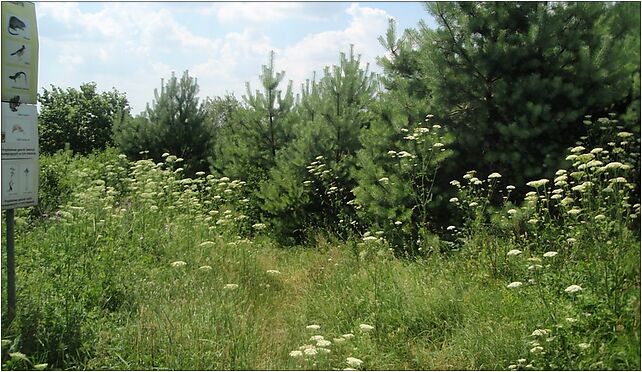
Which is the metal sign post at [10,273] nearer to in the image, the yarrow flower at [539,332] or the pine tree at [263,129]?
the yarrow flower at [539,332]

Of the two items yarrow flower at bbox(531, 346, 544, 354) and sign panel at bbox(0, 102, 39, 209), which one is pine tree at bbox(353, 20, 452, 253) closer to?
yarrow flower at bbox(531, 346, 544, 354)

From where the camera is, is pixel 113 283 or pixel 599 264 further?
pixel 113 283

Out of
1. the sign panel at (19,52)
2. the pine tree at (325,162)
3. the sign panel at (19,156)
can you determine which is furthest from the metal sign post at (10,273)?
the pine tree at (325,162)

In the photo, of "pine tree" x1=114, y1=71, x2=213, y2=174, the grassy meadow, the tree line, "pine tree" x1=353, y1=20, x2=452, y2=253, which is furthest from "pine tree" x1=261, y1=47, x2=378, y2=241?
"pine tree" x1=114, y1=71, x2=213, y2=174

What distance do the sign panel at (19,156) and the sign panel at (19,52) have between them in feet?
0.32

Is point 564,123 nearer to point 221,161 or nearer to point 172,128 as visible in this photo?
point 221,161

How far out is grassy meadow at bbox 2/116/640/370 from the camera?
148 inches

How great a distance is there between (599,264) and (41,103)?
13.8 meters

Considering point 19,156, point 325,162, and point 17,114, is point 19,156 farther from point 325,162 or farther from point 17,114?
point 325,162

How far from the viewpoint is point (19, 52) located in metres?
4.17

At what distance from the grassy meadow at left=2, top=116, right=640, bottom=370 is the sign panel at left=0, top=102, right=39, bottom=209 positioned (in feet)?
2.21

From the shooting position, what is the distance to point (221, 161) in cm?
1018

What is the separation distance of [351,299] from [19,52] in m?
3.04

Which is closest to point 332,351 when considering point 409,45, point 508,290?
point 508,290
